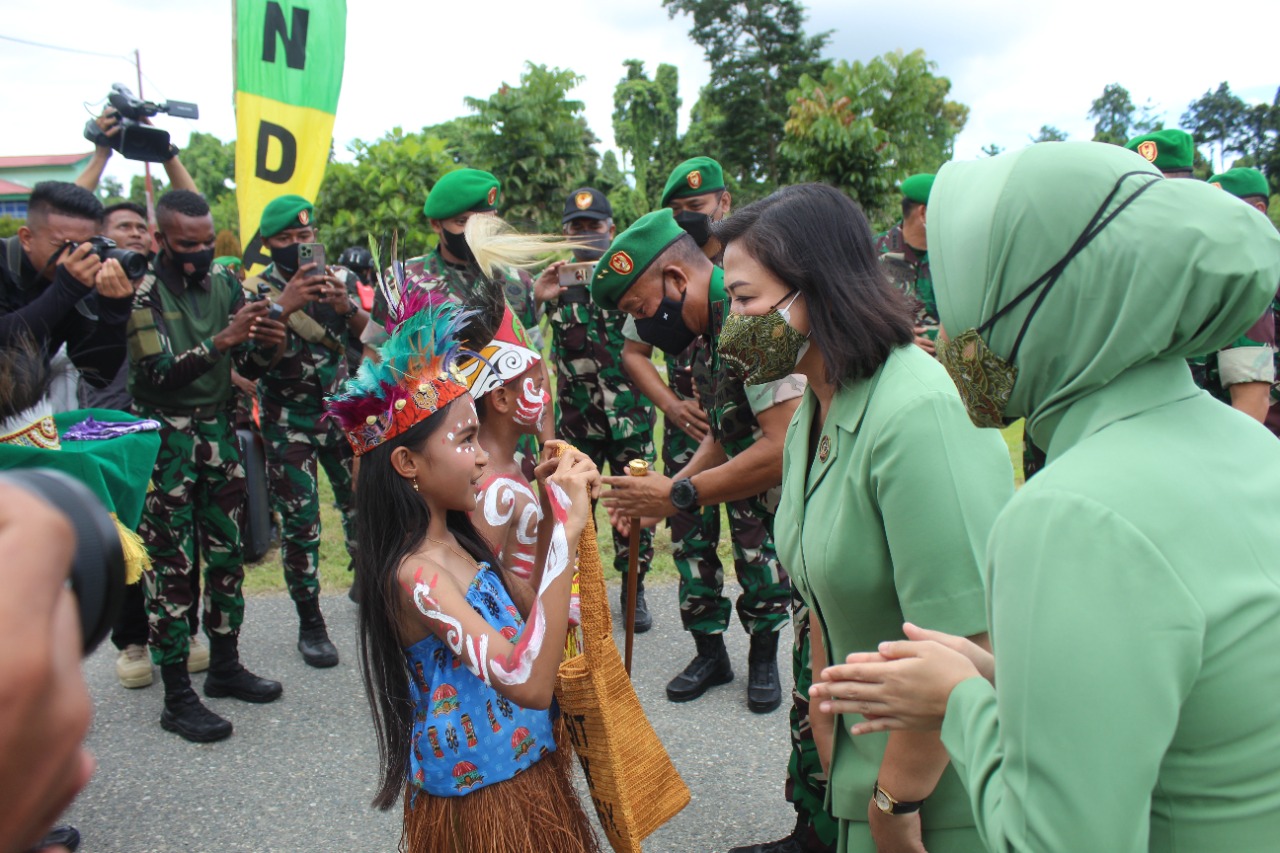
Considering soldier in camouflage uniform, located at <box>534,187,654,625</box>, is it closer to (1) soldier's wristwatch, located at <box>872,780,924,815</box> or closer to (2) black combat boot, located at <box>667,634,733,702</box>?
(2) black combat boot, located at <box>667,634,733,702</box>

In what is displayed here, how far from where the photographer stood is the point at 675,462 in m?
4.79

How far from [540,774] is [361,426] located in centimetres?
104

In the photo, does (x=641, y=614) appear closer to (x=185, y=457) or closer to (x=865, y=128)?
(x=185, y=457)

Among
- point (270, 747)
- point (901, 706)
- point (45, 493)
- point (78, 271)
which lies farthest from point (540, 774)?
point (78, 271)

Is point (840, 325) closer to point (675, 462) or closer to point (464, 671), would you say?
point (464, 671)

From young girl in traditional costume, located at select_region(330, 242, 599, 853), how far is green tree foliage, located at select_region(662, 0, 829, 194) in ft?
91.8

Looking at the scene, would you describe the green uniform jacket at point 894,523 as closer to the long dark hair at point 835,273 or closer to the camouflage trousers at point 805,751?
the long dark hair at point 835,273

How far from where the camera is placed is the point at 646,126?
26.7 meters

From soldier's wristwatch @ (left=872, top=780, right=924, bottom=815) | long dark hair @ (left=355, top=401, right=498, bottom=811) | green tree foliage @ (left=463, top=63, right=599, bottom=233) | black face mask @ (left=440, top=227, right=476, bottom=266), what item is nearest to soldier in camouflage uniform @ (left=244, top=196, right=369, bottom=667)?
black face mask @ (left=440, top=227, right=476, bottom=266)

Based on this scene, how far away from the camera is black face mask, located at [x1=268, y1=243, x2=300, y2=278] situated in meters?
5.32

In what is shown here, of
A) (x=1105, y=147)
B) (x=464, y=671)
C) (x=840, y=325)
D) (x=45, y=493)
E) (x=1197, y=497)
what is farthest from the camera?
(x=464, y=671)

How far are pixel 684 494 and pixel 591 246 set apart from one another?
9.70 ft

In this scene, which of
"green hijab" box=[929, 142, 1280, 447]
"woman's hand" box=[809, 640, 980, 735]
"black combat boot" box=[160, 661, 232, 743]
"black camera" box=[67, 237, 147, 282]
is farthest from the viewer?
"black combat boot" box=[160, 661, 232, 743]

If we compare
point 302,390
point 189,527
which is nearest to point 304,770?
point 189,527
